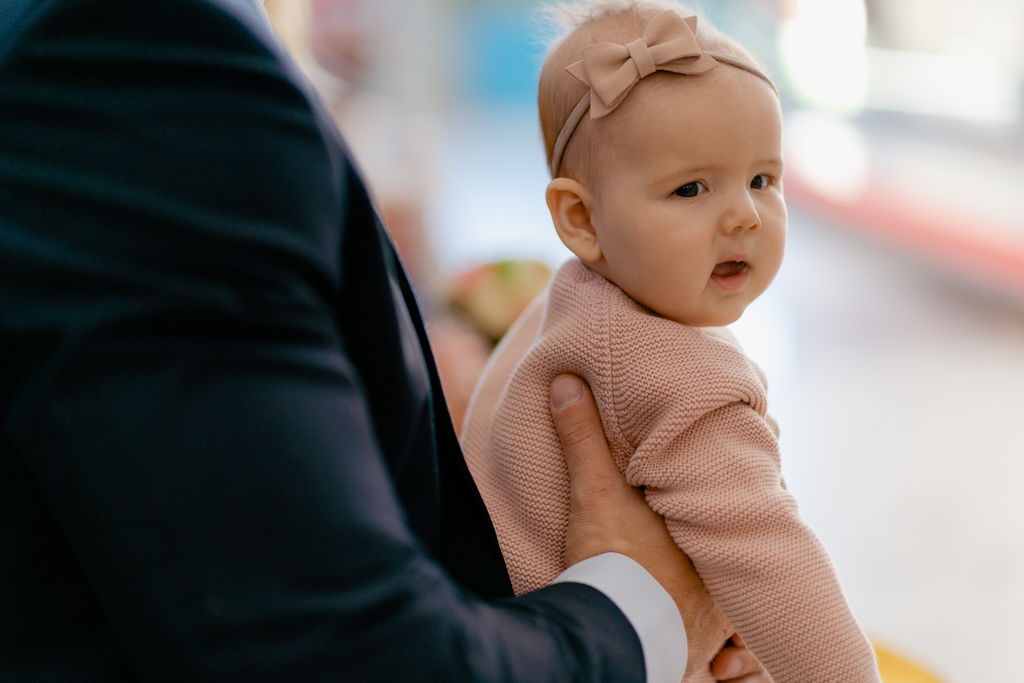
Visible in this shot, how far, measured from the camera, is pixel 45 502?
65cm

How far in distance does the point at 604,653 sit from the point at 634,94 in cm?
51

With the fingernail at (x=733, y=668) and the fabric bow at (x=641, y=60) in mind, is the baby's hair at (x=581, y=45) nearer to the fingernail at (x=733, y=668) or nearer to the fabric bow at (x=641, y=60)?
the fabric bow at (x=641, y=60)

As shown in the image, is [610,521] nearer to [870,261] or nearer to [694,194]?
[694,194]

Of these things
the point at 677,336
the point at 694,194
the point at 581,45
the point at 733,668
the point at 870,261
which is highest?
the point at 581,45

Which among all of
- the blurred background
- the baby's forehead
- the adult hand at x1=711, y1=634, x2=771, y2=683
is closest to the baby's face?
the baby's forehead

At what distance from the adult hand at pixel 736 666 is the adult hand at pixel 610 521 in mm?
52

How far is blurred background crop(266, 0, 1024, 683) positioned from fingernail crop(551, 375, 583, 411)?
39 cm

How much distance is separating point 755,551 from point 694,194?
337 mm

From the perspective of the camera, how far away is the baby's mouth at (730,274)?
0.96 meters

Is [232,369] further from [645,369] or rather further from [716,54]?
[716,54]

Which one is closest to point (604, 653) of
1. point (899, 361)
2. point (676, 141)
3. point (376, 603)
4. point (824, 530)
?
point (376, 603)

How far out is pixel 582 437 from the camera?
0.93 metres

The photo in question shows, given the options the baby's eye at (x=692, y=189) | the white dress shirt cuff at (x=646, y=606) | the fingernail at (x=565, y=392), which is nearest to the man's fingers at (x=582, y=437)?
the fingernail at (x=565, y=392)

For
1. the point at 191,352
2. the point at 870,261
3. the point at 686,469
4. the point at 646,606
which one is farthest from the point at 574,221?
the point at 870,261
